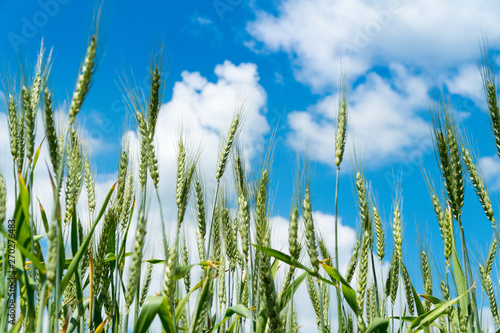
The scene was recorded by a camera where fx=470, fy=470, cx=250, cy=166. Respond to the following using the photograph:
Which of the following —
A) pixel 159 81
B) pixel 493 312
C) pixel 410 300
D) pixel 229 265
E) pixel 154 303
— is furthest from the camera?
pixel 493 312

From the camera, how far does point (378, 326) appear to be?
274 centimetres

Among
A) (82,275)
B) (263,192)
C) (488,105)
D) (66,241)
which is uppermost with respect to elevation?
(488,105)

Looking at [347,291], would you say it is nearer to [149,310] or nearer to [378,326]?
[378,326]

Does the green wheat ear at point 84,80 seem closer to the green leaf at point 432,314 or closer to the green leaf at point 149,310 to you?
the green leaf at point 149,310

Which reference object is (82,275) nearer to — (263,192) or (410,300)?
Answer: (263,192)

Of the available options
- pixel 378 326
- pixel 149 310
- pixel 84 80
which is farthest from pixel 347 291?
pixel 84 80

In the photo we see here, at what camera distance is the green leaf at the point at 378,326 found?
8.87 ft

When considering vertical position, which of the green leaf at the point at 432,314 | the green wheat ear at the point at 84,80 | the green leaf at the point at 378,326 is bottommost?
the green leaf at the point at 378,326

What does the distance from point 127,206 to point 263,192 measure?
1.09m

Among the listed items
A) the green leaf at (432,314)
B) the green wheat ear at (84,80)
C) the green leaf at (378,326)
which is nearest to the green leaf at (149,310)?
the green wheat ear at (84,80)

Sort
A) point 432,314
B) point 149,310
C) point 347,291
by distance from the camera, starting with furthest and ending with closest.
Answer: point 432,314, point 347,291, point 149,310

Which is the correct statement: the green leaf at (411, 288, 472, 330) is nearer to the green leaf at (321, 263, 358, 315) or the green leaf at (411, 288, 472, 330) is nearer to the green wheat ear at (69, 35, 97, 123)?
the green leaf at (321, 263, 358, 315)

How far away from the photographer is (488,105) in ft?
10.5

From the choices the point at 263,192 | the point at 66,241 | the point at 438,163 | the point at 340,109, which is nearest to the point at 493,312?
the point at 438,163
